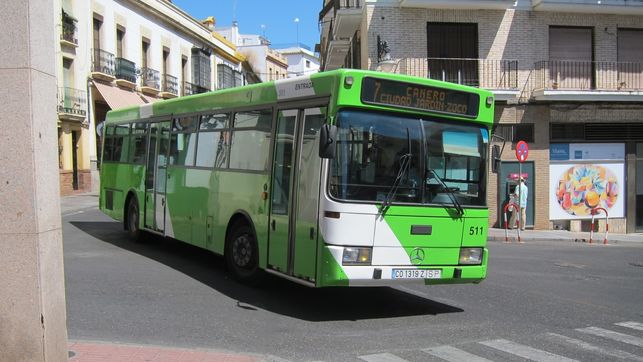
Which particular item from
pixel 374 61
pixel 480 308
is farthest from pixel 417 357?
pixel 374 61

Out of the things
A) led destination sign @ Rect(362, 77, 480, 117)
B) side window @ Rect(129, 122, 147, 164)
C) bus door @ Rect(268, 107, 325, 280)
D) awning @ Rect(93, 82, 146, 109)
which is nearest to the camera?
led destination sign @ Rect(362, 77, 480, 117)

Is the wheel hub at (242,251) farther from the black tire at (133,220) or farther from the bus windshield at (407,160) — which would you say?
the black tire at (133,220)

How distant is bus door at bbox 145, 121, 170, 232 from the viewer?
37.4 feet

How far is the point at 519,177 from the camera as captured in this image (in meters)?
19.0

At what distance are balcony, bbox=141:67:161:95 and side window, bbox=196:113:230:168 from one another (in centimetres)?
2844

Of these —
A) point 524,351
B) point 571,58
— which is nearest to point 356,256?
point 524,351

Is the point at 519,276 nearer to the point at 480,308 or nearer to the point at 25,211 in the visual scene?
the point at 480,308

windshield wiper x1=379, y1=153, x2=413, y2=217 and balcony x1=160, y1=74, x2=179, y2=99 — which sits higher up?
balcony x1=160, y1=74, x2=179, y2=99

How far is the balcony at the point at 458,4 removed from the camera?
2042cm

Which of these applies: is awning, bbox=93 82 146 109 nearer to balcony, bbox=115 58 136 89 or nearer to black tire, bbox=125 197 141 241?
balcony, bbox=115 58 136 89

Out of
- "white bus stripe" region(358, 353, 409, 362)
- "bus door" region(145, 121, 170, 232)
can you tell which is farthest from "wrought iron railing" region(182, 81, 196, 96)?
"white bus stripe" region(358, 353, 409, 362)

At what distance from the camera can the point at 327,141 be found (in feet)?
21.4

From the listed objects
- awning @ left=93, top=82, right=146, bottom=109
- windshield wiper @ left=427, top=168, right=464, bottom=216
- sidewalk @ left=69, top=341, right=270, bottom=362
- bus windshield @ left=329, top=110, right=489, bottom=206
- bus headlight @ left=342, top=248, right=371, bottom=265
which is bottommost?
sidewalk @ left=69, top=341, right=270, bottom=362

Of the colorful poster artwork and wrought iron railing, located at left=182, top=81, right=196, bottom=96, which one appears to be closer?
the colorful poster artwork
